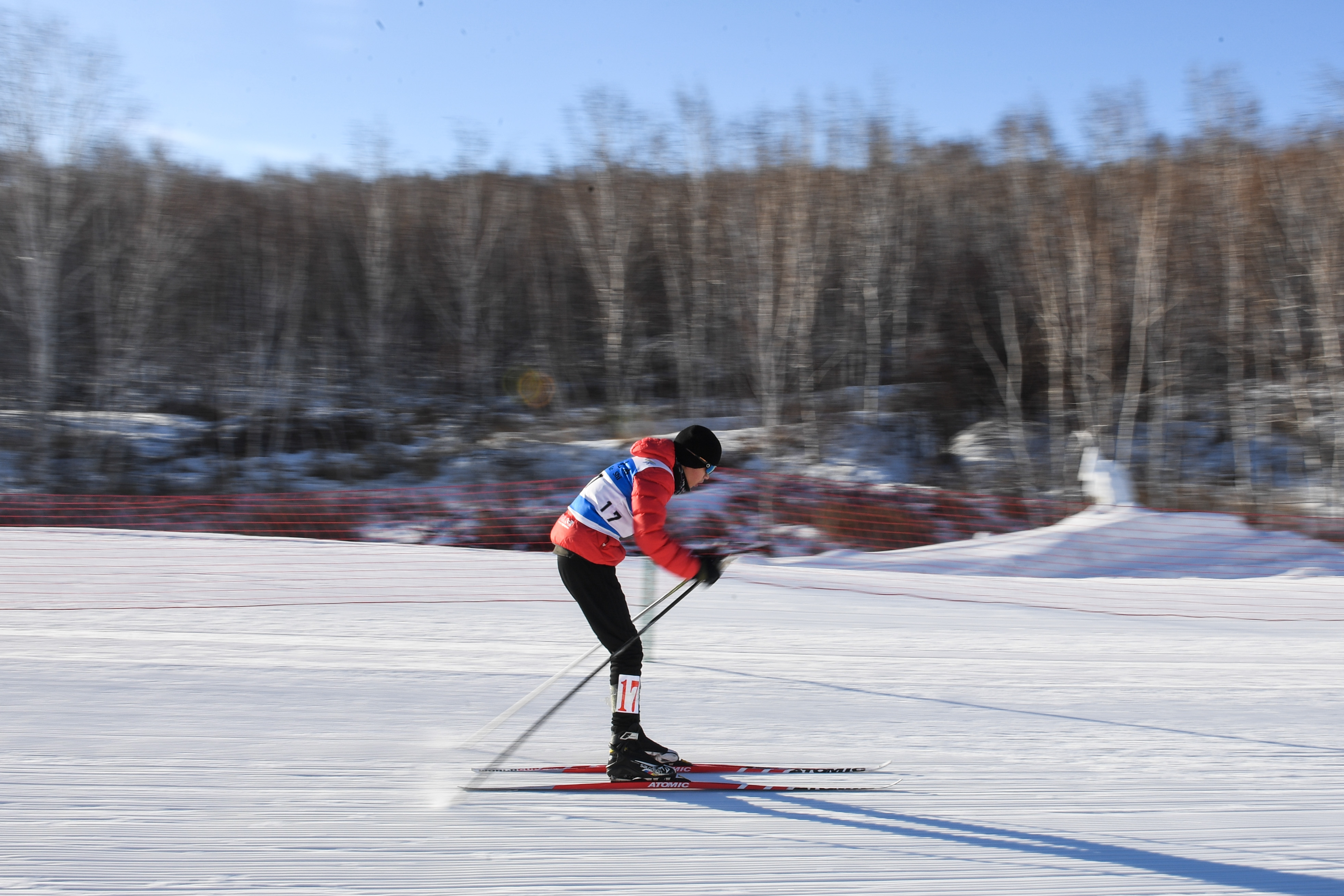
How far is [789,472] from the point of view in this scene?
17.1m

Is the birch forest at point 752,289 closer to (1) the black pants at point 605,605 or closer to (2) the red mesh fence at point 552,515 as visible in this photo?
(2) the red mesh fence at point 552,515

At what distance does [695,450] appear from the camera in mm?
3338

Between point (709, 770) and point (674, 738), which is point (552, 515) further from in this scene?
point (709, 770)

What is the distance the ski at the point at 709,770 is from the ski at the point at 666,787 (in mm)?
57

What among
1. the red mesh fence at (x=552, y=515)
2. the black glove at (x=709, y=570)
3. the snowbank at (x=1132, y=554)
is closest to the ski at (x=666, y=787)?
the black glove at (x=709, y=570)

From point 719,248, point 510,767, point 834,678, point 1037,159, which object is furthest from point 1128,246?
point 510,767

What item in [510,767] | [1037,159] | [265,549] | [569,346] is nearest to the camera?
[510,767]

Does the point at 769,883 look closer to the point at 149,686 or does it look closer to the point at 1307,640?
the point at 149,686

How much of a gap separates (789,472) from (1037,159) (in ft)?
29.1

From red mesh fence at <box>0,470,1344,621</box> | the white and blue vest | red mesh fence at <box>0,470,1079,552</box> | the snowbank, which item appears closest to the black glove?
the white and blue vest

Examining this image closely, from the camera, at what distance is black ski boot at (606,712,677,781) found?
3289 millimetres

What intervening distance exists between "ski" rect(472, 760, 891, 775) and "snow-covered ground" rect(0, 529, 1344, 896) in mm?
129

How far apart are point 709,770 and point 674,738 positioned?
479 millimetres

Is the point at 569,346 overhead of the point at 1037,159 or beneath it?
beneath
